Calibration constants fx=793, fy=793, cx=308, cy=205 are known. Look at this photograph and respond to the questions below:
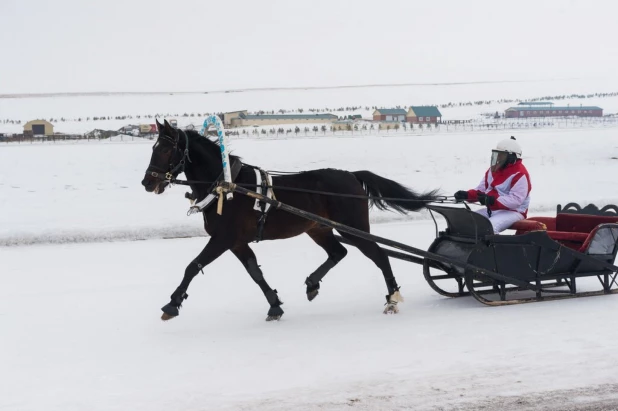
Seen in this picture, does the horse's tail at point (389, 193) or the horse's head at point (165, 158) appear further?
the horse's tail at point (389, 193)

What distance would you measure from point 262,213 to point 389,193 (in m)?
1.63

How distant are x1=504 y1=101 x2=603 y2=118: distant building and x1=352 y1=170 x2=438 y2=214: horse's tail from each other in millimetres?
57668

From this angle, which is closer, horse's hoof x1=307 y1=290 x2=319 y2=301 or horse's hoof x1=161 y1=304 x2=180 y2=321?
horse's hoof x1=161 y1=304 x2=180 y2=321

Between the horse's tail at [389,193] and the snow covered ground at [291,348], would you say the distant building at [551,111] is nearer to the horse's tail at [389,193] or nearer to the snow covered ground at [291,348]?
the horse's tail at [389,193]

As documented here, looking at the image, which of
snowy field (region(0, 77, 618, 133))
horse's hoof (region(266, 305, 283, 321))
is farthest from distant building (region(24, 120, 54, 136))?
horse's hoof (region(266, 305, 283, 321))

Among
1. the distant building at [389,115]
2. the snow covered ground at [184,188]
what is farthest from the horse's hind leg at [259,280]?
the distant building at [389,115]

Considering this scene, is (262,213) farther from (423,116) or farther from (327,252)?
(423,116)

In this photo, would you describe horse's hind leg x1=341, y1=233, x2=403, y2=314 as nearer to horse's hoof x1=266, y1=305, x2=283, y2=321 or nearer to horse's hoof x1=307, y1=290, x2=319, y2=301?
horse's hoof x1=307, y1=290, x2=319, y2=301

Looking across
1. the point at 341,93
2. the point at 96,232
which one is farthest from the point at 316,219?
the point at 341,93

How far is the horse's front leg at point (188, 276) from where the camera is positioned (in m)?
7.29

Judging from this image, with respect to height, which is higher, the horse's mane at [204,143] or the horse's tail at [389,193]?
the horse's mane at [204,143]

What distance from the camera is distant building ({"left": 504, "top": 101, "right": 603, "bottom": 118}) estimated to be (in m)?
64.4

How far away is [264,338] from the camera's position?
6.95m

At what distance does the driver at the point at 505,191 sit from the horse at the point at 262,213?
0.67 m
